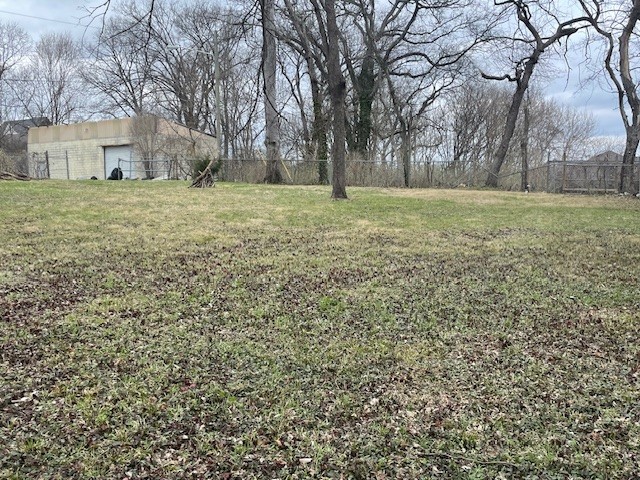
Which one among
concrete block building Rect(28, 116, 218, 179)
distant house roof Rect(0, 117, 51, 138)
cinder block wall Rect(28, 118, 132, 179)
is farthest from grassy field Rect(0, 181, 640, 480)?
distant house roof Rect(0, 117, 51, 138)

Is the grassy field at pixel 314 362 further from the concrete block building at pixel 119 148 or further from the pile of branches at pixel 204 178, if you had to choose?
the concrete block building at pixel 119 148

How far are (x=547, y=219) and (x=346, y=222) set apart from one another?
3.40m

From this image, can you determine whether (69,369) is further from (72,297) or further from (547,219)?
(547,219)

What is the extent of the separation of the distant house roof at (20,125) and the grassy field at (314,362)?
114 feet

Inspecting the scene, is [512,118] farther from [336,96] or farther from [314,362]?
[314,362]

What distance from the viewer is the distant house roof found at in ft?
109

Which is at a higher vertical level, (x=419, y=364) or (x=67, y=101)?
(x=67, y=101)

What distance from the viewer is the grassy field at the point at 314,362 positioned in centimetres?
157

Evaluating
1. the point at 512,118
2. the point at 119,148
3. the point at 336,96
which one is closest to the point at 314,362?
the point at 336,96

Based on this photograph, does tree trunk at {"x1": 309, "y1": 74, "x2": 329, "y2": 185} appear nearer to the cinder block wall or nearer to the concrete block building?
the concrete block building

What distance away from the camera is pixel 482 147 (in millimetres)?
31531

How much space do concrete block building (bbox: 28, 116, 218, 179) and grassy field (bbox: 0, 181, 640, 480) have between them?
62.3ft

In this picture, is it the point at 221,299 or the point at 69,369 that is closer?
the point at 69,369

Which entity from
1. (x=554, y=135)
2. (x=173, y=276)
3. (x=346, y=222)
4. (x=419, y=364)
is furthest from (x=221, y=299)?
(x=554, y=135)
